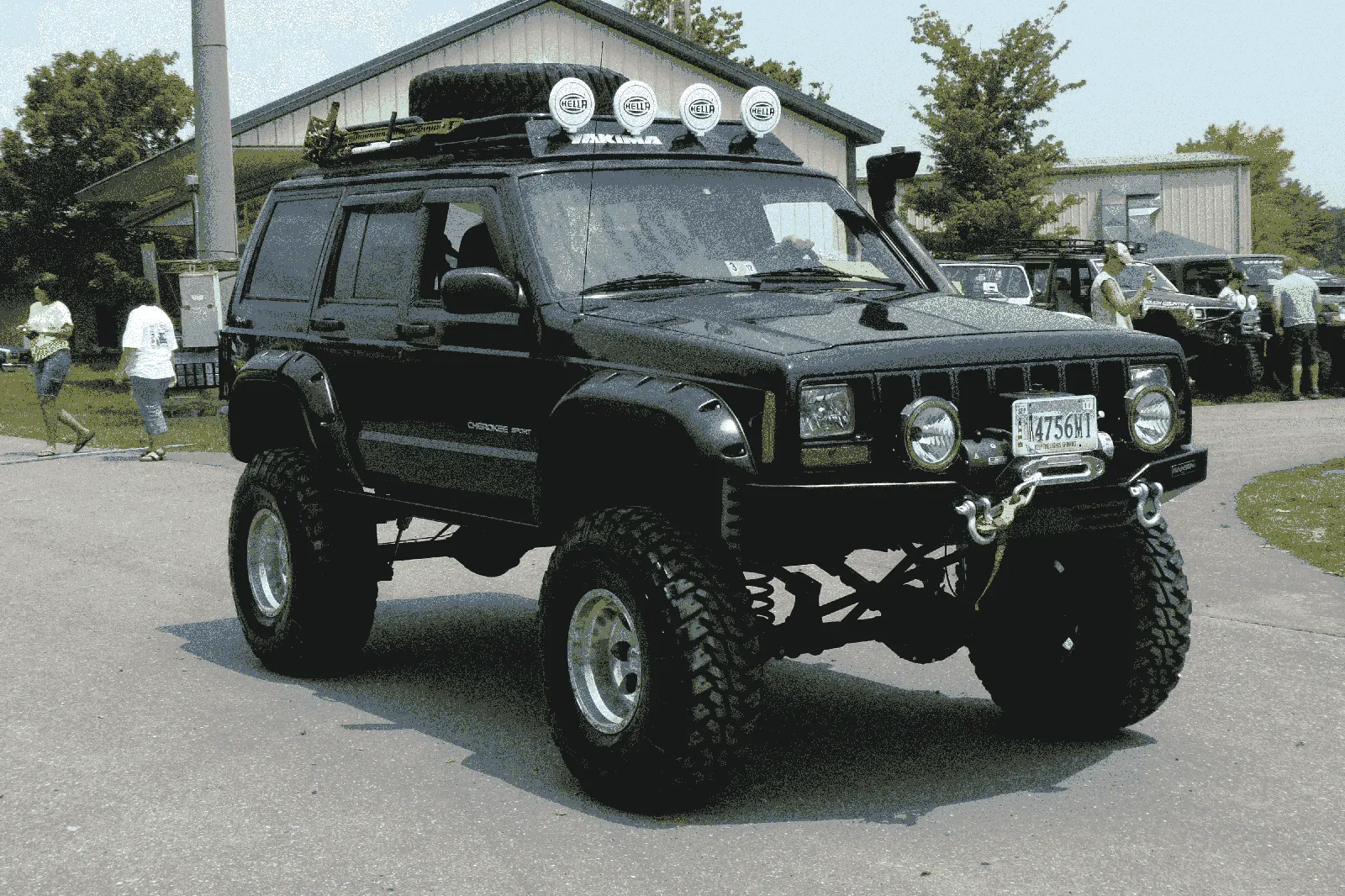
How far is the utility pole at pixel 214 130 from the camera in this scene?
18328mm

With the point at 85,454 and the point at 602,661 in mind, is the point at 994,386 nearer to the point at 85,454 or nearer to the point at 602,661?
the point at 602,661

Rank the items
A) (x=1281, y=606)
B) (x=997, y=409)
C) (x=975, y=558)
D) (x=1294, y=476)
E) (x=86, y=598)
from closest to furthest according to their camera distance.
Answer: (x=997, y=409), (x=975, y=558), (x=1281, y=606), (x=86, y=598), (x=1294, y=476)

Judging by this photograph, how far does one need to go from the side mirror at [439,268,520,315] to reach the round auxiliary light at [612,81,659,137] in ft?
3.00

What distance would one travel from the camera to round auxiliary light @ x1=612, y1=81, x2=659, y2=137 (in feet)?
21.0

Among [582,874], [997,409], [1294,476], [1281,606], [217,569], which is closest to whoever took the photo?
[582,874]

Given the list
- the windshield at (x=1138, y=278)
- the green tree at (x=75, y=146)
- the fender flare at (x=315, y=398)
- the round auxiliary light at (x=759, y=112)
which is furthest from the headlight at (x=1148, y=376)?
the green tree at (x=75, y=146)

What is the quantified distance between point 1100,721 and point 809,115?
25668mm

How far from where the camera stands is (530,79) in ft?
24.1

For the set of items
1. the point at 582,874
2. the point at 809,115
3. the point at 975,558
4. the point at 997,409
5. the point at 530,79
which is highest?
the point at 809,115

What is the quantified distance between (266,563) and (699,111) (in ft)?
9.20

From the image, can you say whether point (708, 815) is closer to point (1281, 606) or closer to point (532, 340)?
point (532, 340)

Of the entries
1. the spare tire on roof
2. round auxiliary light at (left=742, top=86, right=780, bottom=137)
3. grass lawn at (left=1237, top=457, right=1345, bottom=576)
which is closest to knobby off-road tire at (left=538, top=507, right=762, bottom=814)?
round auxiliary light at (left=742, top=86, right=780, bottom=137)

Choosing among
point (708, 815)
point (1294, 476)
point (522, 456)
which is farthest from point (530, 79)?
point (1294, 476)

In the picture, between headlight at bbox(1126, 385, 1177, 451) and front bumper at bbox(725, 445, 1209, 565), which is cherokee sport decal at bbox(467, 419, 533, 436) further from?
headlight at bbox(1126, 385, 1177, 451)
